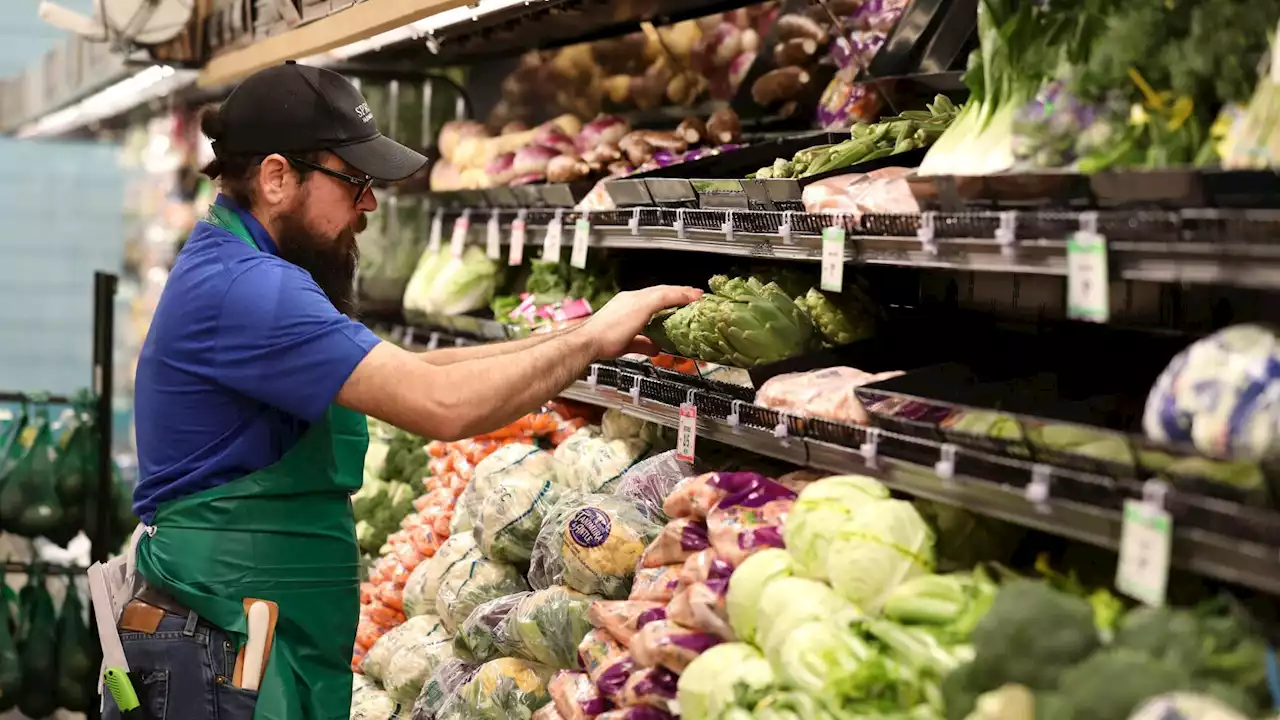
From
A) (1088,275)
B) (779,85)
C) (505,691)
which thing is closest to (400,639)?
(505,691)

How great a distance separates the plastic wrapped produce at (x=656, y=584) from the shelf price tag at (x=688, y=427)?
0.84ft

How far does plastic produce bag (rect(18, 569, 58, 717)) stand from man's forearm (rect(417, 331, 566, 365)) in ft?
9.99

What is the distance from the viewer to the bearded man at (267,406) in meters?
2.82

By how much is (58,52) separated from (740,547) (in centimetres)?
769

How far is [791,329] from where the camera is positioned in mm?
3041

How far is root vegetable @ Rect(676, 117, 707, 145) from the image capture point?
420 cm

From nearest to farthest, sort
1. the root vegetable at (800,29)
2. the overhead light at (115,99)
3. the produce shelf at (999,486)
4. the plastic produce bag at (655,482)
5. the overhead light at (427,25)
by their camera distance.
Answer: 1. the produce shelf at (999,486)
2. the plastic produce bag at (655,482)
3. the overhead light at (427,25)
4. the root vegetable at (800,29)
5. the overhead light at (115,99)

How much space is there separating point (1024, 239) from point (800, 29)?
81.6 inches

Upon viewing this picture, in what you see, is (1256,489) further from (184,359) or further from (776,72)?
(776,72)

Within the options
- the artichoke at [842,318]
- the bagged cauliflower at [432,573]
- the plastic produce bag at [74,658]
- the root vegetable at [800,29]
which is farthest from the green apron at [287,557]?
the plastic produce bag at [74,658]

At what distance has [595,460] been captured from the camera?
12.5 feet

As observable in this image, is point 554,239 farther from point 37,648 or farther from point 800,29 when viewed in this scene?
point 37,648

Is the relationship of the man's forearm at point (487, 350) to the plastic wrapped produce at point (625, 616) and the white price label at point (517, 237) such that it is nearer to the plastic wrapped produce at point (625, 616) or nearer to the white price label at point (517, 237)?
the plastic wrapped produce at point (625, 616)

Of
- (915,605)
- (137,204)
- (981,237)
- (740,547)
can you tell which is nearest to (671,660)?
(740,547)
